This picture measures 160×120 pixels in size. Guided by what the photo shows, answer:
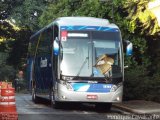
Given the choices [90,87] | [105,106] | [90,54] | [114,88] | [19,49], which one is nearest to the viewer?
[90,87]

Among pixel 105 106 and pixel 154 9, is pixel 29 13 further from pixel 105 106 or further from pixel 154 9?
pixel 105 106

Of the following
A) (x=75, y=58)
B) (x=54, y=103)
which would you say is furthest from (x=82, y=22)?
(x=54, y=103)

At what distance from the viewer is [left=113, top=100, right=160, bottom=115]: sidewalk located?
1939 cm

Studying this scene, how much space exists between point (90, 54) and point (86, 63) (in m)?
0.39

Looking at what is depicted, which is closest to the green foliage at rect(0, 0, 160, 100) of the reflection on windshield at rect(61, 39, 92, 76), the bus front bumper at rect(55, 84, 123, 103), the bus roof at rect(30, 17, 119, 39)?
the bus roof at rect(30, 17, 119, 39)

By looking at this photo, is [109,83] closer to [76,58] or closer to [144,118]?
[76,58]

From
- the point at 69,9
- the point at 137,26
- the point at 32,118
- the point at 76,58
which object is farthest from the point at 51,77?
the point at 69,9

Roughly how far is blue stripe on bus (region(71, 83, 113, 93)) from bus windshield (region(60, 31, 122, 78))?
1.16 feet

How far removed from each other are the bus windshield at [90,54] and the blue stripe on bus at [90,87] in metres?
0.35

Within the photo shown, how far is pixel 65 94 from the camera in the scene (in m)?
19.9

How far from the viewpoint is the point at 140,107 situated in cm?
2117

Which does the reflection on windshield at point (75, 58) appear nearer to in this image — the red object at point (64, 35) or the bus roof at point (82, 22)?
the red object at point (64, 35)

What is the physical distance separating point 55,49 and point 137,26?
8.10 m

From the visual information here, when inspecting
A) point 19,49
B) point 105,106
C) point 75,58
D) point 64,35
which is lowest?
point 105,106
